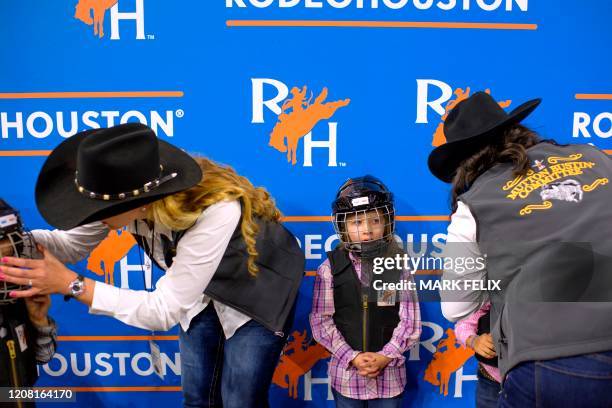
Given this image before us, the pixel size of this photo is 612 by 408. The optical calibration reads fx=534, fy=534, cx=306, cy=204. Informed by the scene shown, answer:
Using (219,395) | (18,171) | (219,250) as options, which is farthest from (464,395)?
(18,171)

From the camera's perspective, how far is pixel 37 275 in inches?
48.6

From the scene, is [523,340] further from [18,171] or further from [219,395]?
[18,171]

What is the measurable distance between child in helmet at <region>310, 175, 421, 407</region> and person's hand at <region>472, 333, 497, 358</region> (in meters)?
0.41

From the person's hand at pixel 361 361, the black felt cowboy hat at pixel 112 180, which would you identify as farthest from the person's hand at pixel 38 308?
the person's hand at pixel 361 361

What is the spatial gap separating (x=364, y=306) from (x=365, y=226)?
0.29 m

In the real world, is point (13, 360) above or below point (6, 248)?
below

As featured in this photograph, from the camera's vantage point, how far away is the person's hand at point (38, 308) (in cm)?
144

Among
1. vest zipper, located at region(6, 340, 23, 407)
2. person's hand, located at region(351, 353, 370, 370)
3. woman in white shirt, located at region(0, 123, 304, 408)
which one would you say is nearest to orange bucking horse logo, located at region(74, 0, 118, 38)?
woman in white shirt, located at region(0, 123, 304, 408)

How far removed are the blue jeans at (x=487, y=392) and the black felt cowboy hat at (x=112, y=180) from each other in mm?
1071

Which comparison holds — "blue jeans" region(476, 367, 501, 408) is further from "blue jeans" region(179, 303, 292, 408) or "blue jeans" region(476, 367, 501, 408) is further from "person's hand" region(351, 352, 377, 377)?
"blue jeans" region(179, 303, 292, 408)

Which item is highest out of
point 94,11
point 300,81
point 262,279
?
point 94,11

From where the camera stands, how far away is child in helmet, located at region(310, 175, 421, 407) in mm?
1887

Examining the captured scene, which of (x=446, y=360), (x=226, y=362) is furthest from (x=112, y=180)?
(x=446, y=360)

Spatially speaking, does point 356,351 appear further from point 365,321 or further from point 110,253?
point 110,253
